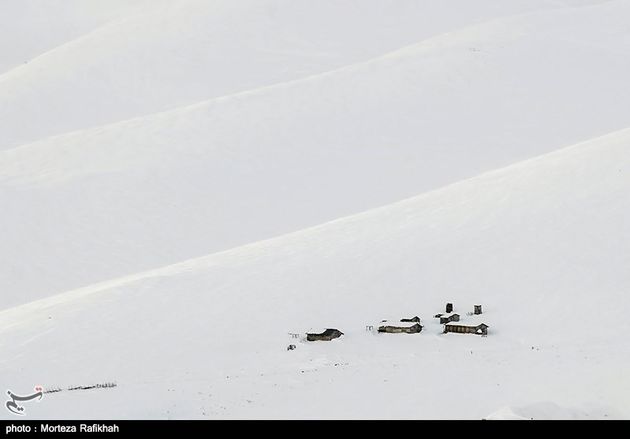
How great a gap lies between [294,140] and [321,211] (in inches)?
255

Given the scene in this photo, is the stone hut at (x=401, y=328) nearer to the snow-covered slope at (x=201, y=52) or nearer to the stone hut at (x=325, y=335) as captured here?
the stone hut at (x=325, y=335)

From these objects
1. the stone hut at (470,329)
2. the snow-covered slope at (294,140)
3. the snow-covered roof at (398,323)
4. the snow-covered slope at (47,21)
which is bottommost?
the stone hut at (470,329)

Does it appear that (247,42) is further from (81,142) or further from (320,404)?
(320,404)

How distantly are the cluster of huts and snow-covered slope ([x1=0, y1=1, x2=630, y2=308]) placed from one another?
39.5 ft

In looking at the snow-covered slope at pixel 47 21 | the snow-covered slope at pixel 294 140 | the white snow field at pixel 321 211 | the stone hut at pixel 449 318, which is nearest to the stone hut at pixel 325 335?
the white snow field at pixel 321 211

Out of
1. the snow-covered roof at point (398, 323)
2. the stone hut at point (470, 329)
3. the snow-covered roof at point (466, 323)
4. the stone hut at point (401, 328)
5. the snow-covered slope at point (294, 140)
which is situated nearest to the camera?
the stone hut at point (470, 329)

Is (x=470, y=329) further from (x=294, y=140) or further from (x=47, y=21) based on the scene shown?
(x=47, y=21)

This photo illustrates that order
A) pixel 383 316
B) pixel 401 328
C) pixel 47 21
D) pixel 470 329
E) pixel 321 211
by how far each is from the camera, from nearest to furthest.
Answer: pixel 470 329, pixel 401 328, pixel 383 316, pixel 321 211, pixel 47 21

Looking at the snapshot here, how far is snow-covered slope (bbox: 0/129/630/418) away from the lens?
21.1 meters

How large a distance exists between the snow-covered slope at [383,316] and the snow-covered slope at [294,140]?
6414mm

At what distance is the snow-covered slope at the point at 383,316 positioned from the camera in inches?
830

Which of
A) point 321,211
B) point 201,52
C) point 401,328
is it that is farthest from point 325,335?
point 201,52

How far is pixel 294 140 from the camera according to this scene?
44469 mm
